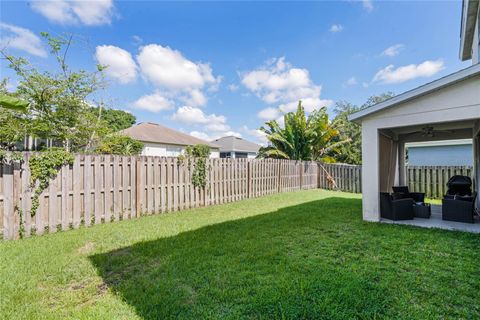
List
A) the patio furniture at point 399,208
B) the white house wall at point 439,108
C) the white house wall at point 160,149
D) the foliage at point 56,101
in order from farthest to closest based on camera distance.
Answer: the white house wall at point 160,149 → the foliage at point 56,101 → the patio furniture at point 399,208 → the white house wall at point 439,108

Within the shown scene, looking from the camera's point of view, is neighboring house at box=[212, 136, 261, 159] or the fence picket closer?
the fence picket

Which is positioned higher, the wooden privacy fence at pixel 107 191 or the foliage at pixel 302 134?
the foliage at pixel 302 134

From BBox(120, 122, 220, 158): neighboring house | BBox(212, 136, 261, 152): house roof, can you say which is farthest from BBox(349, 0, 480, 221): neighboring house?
BBox(212, 136, 261, 152): house roof

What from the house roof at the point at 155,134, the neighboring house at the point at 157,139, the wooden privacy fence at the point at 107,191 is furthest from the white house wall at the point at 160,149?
the wooden privacy fence at the point at 107,191

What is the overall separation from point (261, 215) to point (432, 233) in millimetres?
4087

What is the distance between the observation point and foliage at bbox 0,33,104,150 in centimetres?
941

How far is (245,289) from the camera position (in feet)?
9.52

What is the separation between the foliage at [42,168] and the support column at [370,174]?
7618 millimetres

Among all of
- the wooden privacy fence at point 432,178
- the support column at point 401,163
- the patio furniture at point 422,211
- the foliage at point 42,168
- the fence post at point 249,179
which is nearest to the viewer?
the foliage at point 42,168

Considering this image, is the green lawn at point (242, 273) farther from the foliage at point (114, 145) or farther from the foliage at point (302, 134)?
the foliage at point (302, 134)

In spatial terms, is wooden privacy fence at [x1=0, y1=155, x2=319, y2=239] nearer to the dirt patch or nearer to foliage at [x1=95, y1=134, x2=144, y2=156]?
the dirt patch

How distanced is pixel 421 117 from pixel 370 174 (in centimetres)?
179

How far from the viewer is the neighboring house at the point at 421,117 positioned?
505 centimetres

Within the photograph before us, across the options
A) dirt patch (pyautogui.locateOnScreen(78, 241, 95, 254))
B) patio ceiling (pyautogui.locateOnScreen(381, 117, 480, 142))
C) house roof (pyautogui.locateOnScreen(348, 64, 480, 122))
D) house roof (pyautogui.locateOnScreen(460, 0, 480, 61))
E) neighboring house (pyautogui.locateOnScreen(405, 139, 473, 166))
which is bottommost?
dirt patch (pyautogui.locateOnScreen(78, 241, 95, 254))
